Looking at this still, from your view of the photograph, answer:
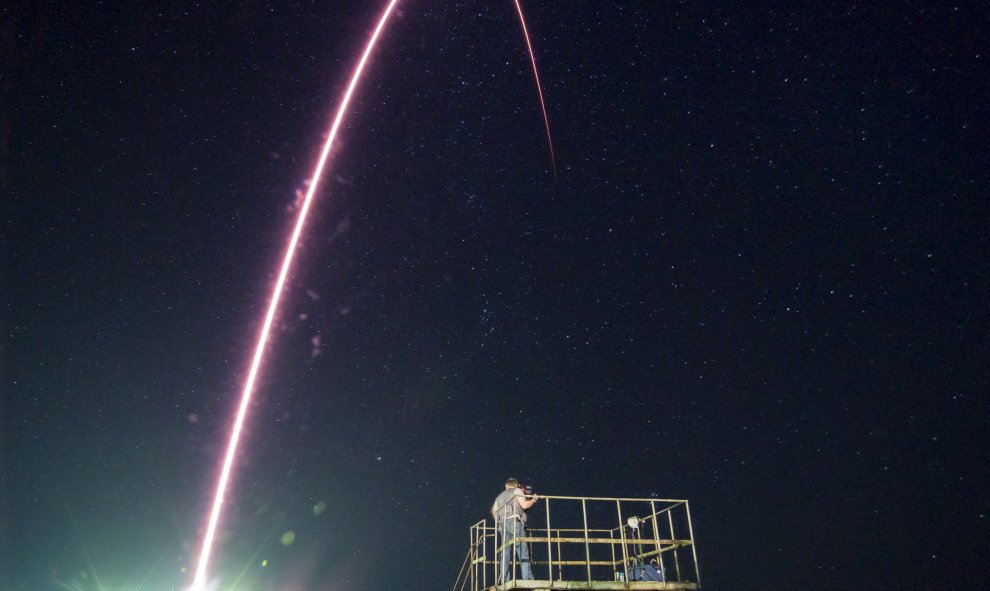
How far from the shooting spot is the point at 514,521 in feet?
32.9

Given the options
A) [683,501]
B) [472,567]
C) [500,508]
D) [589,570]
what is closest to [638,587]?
[589,570]

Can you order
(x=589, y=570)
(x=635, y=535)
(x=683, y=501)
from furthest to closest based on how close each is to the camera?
(x=635, y=535) < (x=683, y=501) < (x=589, y=570)

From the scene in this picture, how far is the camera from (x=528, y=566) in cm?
1010

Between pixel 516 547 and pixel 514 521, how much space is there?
500 millimetres

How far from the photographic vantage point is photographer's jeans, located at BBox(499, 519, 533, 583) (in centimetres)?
1002

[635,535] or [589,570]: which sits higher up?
[635,535]

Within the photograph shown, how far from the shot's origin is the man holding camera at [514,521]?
10078 millimetres

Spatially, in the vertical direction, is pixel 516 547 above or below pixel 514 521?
below

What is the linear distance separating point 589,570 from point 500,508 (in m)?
2.11

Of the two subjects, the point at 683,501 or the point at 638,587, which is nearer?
the point at 638,587

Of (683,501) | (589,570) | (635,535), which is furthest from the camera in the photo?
(635,535)

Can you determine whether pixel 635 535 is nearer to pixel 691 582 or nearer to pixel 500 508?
pixel 691 582

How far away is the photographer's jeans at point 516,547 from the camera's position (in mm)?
10016

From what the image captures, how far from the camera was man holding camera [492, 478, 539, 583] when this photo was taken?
1008 centimetres
